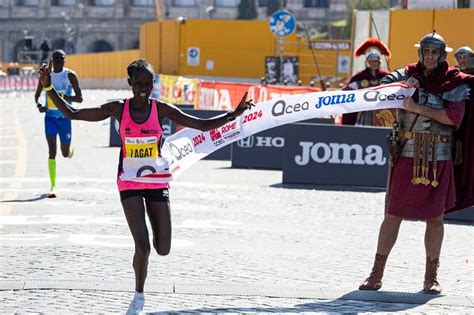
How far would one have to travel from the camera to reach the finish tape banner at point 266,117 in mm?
9180

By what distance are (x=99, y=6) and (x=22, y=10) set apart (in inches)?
305

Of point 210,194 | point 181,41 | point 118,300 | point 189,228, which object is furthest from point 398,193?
point 181,41

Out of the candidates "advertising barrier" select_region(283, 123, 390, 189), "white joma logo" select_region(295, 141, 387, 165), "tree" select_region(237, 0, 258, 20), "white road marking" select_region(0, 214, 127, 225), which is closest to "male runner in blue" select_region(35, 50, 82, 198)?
"white road marking" select_region(0, 214, 127, 225)

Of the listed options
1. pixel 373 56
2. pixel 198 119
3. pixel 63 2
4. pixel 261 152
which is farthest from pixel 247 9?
pixel 198 119

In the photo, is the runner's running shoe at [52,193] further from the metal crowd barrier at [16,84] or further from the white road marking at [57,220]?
the metal crowd barrier at [16,84]

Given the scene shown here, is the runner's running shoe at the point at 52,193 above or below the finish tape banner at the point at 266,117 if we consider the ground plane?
below

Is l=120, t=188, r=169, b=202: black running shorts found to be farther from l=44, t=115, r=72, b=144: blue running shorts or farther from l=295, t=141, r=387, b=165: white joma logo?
l=295, t=141, r=387, b=165: white joma logo

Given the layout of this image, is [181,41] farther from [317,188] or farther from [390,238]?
[390,238]

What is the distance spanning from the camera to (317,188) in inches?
682

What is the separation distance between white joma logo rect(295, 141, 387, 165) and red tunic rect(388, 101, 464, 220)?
8.52 m

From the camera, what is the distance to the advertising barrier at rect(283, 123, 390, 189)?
17.5m

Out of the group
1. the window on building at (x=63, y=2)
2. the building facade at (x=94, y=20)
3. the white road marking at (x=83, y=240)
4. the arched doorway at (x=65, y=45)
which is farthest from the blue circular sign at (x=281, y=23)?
the window on building at (x=63, y=2)

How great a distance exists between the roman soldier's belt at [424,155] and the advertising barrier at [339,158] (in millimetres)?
8580

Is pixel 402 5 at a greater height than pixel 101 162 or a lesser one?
greater
